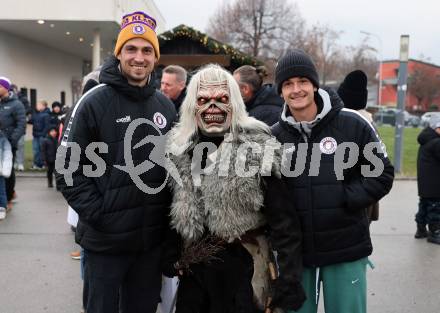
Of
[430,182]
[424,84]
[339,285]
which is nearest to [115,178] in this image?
[339,285]

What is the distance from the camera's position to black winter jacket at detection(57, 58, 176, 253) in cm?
288

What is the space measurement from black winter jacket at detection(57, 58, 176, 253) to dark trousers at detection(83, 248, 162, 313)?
0.08 metres

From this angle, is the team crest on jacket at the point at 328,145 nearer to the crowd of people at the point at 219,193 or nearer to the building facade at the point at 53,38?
the crowd of people at the point at 219,193

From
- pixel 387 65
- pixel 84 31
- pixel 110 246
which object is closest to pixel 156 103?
pixel 110 246

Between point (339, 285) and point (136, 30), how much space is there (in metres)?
1.97

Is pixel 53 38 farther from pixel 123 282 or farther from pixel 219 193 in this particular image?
pixel 219 193

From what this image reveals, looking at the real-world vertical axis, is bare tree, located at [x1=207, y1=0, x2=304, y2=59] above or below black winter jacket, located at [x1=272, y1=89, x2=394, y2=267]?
above

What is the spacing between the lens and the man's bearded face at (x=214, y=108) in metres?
2.77

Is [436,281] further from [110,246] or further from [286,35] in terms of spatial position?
[286,35]

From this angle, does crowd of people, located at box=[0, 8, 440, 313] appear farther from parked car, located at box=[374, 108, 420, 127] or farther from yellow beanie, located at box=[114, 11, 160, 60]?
parked car, located at box=[374, 108, 420, 127]

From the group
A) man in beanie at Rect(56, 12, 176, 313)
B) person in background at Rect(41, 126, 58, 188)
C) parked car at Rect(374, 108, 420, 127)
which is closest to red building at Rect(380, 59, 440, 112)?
parked car at Rect(374, 108, 420, 127)

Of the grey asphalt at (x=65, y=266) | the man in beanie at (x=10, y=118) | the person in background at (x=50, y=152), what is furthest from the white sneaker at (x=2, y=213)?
the person in background at (x=50, y=152)

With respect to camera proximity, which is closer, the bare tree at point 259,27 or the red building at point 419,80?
the bare tree at point 259,27

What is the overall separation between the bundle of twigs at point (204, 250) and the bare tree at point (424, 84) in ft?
224
